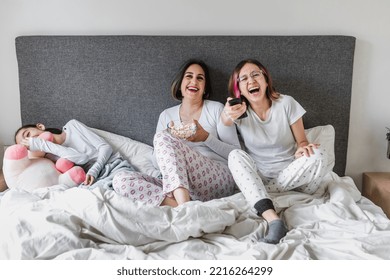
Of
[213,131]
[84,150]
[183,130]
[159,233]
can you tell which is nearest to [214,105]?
[213,131]

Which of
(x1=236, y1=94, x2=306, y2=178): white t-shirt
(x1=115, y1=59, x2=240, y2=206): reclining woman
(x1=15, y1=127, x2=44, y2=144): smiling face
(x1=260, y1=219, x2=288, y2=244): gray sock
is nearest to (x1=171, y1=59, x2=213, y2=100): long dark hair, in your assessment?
(x1=115, y1=59, x2=240, y2=206): reclining woman

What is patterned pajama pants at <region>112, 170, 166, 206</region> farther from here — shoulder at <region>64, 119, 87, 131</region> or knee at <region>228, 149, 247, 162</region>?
shoulder at <region>64, 119, 87, 131</region>

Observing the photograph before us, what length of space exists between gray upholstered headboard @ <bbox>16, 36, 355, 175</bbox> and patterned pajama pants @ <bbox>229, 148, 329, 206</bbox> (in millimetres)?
410

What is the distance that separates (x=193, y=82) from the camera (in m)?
1.70

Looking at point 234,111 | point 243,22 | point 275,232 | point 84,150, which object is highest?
point 243,22

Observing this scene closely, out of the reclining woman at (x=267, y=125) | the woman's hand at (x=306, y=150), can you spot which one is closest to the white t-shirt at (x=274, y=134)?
the reclining woman at (x=267, y=125)

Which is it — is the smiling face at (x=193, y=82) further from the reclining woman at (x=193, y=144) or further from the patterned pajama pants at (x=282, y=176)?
the patterned pajama pants at (x=282, y=176)

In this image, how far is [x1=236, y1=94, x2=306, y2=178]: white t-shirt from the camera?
160 centimetres

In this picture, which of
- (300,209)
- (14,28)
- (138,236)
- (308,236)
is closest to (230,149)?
(300,209)

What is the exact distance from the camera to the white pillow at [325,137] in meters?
1.73

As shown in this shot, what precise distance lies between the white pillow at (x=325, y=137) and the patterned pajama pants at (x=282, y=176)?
0.28 metres

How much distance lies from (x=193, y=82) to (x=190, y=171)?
0.43 metres

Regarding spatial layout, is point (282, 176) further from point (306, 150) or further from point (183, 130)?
point (183, 130)

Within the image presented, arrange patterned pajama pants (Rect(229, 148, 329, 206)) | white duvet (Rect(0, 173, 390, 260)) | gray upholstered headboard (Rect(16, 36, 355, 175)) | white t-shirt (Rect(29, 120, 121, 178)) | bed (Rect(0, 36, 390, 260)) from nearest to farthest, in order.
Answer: white duvet (Rect(0, 173, 390, 260)) < patterned pajama pants (Rect(229, 148, 329, 206)) < bed (Rect(0, 36, 390, 260)) < white t-shirt (Rect(29, 120, 121, 178)) < gray upholstered headboard (Rect(16, 36, 355, 175))
